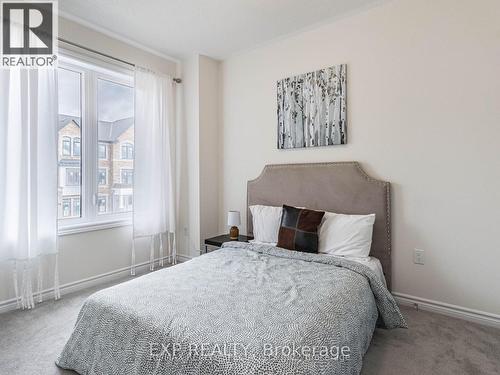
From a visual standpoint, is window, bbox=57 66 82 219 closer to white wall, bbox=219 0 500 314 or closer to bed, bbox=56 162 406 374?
bed, bbox=56 162 406 374

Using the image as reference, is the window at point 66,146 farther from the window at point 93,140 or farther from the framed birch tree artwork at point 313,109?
the framed birch tree artwork at point 313,109

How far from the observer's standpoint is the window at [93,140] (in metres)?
2.91

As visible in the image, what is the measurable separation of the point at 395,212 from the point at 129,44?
3.30 meters

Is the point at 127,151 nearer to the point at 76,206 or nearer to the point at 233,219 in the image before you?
the point at 76,206

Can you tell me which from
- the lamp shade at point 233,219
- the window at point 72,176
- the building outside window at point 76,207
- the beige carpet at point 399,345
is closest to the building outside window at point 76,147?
the window at point 72,176

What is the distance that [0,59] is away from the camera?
7.70 feet

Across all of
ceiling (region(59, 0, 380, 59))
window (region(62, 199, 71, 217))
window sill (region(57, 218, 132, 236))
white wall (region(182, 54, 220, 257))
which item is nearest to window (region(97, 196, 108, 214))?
window sill (region(57, 218, 132, 236))

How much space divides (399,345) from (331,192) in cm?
135

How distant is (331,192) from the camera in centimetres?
284

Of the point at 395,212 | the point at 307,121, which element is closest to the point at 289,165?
the point at 307,121

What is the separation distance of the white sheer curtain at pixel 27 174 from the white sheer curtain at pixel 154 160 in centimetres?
86

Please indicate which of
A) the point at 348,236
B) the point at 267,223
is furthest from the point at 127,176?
the point at 348,236

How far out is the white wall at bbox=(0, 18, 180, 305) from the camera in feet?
8.96

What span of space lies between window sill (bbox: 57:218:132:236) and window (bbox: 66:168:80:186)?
422mm
